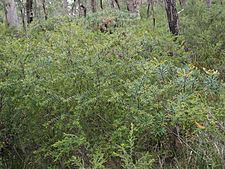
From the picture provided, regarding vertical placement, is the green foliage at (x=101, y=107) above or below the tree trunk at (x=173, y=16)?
below

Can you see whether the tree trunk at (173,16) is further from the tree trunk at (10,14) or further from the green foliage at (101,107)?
the tree trunk at (10,14)

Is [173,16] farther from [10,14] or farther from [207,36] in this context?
[10,14]

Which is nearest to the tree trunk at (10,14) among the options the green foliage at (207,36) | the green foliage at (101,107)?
the green foliage at (207,36)

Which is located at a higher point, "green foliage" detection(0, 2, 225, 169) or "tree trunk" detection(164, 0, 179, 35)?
"tree trunk" detection(164, 0, 179, 35)

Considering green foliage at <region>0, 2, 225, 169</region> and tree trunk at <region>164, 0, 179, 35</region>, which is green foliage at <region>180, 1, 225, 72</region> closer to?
tree trunk at <region>164, 0, 179, 35</region>

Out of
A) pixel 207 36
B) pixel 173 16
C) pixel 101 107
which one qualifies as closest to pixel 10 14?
pixel 173 16

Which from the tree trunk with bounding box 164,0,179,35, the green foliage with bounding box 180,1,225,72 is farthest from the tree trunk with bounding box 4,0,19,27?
the tree trunk with bounding box 164,0,179,35

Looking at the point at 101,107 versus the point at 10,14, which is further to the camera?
the point at 10,14

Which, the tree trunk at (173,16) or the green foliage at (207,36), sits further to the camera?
the green foliage at (207,36)

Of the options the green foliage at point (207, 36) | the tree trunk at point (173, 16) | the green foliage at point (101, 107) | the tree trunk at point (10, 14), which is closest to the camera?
the green foliage at point (101, 107)

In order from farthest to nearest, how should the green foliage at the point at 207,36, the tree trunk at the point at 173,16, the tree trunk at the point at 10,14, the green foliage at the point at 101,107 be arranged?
the tree trunk at the point at 10,14, the green foliage at the point at 207,36, the tree trunk at the point at 173,16, the green foliage at the point at 101,107

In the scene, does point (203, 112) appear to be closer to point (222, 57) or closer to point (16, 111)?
point (16, 111)

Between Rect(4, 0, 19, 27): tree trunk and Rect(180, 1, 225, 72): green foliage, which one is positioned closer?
Rect(180, 1, 225, 72): green foliage

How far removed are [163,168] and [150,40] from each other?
243 centimetres
